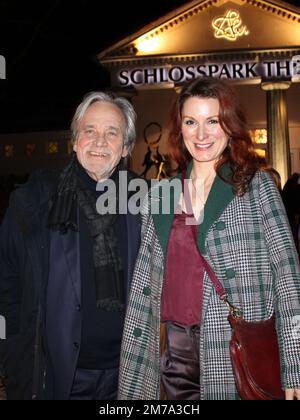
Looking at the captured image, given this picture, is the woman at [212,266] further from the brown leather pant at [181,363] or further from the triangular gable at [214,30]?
the triangular gable at [214,30]

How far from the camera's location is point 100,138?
9.80 ft

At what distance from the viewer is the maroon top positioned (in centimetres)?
252

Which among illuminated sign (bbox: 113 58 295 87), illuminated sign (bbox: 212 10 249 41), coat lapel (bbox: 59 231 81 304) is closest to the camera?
coat lapel (bbox: 59 231 81 304)

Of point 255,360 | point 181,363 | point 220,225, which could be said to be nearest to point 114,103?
point 220,225

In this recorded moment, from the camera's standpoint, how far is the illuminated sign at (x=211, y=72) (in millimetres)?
15688

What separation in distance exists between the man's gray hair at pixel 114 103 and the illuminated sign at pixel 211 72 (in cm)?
1275

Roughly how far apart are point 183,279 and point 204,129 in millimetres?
843

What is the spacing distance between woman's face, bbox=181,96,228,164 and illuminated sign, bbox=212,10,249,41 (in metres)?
16.0

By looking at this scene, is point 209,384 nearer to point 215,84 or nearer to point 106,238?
point 106,238

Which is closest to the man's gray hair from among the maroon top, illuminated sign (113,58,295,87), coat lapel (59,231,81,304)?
coat lapel (59,231,81,304)

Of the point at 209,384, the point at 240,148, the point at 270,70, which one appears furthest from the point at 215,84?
the point at 270,70

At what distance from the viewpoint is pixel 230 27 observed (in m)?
17.4

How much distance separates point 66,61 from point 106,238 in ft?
79.7

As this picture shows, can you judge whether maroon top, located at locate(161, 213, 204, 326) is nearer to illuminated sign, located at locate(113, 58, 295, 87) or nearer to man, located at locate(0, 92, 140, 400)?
man, located at locate(0, 92, 140, 400)
